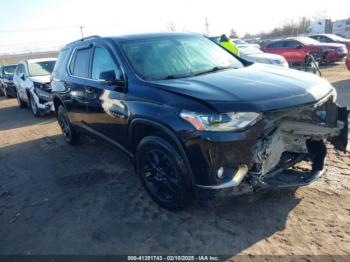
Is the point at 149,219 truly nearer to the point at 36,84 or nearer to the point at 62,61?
the point at 62,61

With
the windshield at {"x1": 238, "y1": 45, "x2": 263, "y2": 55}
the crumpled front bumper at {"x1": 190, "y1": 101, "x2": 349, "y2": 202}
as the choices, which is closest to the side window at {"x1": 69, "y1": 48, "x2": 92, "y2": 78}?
the crumpled front bumper at {"x1": 190, "y1": 101, "x2": 349, "y2": 202}

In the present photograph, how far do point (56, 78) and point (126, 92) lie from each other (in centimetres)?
301

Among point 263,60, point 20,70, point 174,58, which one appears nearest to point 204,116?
point 174,58

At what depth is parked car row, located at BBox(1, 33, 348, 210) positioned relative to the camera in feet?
9.53

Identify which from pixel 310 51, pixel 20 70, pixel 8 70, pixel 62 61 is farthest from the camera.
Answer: pixel 8 70

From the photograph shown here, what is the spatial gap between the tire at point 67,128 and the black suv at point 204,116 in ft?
5.44

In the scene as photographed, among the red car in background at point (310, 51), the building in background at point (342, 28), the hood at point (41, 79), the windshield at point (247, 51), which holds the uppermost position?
the hood at point (41, 79)

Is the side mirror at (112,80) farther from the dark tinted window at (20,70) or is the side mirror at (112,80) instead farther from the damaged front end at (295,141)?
the dark tinted window at (20,70)

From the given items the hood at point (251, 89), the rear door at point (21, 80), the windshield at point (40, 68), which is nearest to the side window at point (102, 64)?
the hood at point (251, 89)

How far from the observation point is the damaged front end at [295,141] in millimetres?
3049

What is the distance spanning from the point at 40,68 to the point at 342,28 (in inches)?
1673

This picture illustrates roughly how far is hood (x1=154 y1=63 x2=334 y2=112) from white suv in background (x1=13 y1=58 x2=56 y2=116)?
683 centimetres

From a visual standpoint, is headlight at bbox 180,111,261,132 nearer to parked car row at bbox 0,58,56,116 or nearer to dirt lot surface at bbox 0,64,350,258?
dirt lot surface at bbox 0,64,350,258

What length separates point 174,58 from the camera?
4.03 meters
